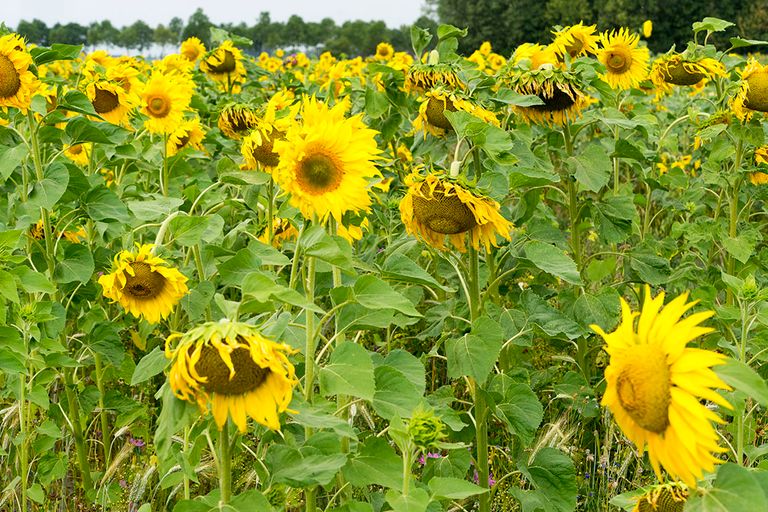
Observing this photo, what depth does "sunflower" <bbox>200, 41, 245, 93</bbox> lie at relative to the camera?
485 cm

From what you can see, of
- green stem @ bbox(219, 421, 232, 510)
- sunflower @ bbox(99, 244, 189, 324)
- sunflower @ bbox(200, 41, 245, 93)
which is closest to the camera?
green stem @ bbox(219, 421, 232, 510)

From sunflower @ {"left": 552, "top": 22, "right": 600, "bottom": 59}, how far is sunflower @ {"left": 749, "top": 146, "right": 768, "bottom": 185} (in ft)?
2.38

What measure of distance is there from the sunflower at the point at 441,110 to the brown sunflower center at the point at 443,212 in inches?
14.6

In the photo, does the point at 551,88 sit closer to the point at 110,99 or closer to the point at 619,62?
the point at 619,62

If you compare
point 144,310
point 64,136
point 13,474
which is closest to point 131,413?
point 13,474

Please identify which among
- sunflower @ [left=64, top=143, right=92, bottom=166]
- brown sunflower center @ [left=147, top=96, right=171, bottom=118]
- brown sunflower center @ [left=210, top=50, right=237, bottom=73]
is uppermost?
brown sunflower center @ [left=210, top=50, right=237, bottom=73]

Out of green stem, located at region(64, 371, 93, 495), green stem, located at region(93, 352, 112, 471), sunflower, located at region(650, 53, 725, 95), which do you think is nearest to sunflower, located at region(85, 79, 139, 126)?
green stem, located at region(93, 352, 112, 471)

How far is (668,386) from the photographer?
1110 mm

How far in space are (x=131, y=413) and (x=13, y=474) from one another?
47 cm

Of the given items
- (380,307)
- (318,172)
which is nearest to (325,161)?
(318,172)

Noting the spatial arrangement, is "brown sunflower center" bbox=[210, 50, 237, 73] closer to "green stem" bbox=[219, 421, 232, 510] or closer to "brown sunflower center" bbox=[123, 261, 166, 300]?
"brown sunflower center" bbox=[123, 261, 166, 300]

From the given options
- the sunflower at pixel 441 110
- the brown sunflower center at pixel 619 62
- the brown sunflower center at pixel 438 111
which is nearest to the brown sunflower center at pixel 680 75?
the brown sunflower center at pixel 619 62

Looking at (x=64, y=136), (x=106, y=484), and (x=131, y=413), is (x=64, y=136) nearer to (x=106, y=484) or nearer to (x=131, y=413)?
(x=131, y=413)

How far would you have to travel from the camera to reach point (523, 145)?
2.44 meters
